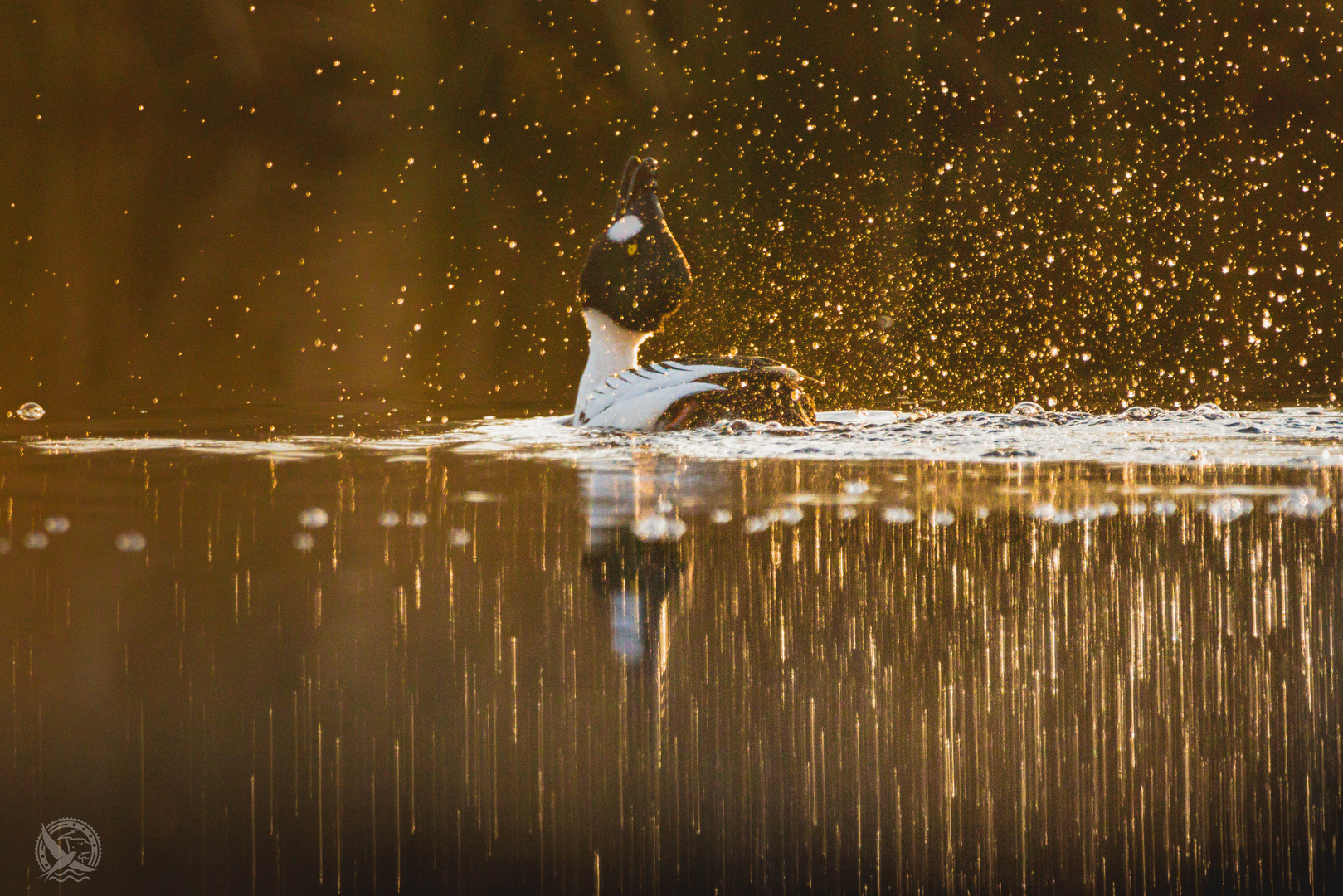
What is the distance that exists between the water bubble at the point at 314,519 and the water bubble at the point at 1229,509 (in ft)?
5.68

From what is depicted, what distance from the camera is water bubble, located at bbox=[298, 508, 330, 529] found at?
2.56 metres

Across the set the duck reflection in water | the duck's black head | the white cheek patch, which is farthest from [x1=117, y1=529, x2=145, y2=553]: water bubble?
the white cheek patch

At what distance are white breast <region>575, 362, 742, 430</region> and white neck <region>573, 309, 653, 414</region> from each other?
65 millimetres

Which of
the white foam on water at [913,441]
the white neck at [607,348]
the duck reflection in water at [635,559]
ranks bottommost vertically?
the duck reflection in water at [635,559]

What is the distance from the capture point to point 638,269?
14.8ft

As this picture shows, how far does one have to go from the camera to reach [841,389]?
6730mm

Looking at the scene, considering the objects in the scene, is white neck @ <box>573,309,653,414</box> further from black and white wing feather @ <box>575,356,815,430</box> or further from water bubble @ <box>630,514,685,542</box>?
water bubble @ <box>630,514,685,542</box>

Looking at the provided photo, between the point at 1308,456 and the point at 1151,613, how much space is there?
2326 millimetres

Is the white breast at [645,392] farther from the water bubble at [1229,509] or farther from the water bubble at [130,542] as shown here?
the water bubble at [130,542]

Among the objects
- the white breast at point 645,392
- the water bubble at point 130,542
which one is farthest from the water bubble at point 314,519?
the white breast at point 645,392

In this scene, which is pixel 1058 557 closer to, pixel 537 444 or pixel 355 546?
pixel 355 546

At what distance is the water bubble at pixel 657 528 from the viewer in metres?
2.33

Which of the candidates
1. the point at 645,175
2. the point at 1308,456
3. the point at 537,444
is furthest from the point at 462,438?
the point at 1308,456

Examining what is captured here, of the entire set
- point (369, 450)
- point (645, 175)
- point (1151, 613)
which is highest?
point (645, 175)
